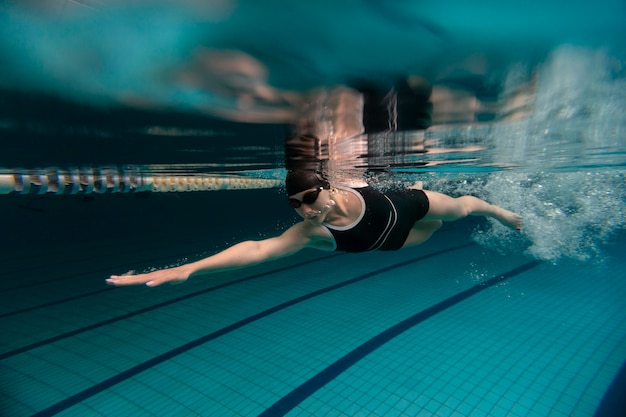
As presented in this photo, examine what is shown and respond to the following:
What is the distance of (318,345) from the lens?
4.79 meters

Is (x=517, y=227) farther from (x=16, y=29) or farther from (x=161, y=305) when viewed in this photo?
(x=161, y=305)

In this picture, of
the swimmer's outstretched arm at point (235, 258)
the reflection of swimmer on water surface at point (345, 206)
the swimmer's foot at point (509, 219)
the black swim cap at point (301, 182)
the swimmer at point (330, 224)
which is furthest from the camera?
the swimmer's foot at point (509, 219)

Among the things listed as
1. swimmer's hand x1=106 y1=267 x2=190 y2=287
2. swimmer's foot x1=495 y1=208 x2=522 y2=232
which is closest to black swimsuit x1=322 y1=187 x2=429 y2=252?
swimmer's hand x1=106 y1=267 x2=190 y2=287

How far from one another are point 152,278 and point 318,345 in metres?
3.07

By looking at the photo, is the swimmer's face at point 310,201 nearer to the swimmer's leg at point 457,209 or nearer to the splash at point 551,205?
the swimmer's leg at point 457,209

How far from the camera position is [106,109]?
337 cm

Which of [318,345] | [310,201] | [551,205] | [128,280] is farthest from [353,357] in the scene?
[551,205]

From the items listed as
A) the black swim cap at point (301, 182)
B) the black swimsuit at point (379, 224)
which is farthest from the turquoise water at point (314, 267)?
the black swimsuit at point (379, 224)

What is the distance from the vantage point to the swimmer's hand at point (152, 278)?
7.26 ft

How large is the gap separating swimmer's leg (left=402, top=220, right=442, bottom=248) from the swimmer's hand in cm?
261

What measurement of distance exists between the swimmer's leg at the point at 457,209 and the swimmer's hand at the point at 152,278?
285 centimetres

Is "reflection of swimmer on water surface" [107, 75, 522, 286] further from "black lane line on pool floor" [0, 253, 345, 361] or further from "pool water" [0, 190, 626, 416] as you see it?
"black lane line on pool floor" [0, 253, 345, 361]

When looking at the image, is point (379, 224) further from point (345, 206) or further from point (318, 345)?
point (318, 345)

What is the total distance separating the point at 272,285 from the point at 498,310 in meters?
4.43
